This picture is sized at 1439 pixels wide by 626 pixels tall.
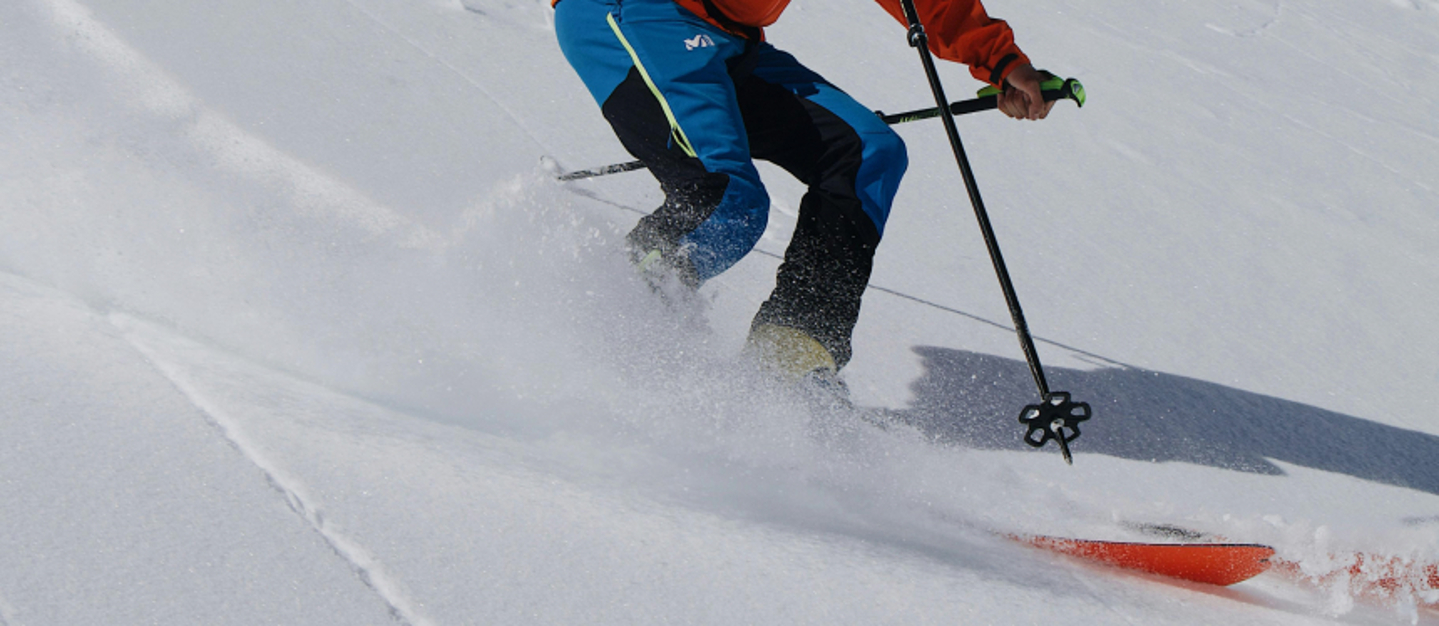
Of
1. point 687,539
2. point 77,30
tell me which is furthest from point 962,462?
point 77,30

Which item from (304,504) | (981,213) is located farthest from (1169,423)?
(304,504)

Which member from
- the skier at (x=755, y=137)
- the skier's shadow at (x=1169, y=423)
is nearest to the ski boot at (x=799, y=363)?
the skier at (x=755, y=137)

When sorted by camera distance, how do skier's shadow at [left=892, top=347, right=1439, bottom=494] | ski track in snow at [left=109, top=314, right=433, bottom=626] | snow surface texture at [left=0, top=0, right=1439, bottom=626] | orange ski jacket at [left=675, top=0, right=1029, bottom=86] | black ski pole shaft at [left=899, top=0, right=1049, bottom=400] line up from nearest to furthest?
ski track in snow at [left=109, top=314, right=433, bottom=626] → snow surface texture at [left=0, top=0, right=1439, bottom=626] → black ski pole shaft at [left=899, top=0, right=1049, bottom=400] → orange ski jacket at [left=675, top=0, right=1029, bottom=86] → skier's shadow at [left=892, top=347, right=1439, bottom=494]

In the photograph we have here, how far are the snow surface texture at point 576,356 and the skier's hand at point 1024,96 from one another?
76 centimetres

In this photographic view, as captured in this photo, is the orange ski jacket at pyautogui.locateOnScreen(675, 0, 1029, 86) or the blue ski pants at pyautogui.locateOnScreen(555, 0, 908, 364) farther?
the orange ski jacket at pyautogui.locateOnScreen(675, 0, 1029, 86)

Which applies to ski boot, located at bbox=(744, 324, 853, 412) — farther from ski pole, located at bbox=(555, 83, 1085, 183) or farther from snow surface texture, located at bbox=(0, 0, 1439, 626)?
ski pole, located at bbox=(555, 83, 1085, 183)

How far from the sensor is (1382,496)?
2521mm

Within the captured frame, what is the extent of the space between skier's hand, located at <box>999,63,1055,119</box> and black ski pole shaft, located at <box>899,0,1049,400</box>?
17 cm

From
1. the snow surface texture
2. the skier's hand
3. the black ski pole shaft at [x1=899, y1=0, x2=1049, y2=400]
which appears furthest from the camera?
the skier's hand

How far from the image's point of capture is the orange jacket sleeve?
99.7 inches

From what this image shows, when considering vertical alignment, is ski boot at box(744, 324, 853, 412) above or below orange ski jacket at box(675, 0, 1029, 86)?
below

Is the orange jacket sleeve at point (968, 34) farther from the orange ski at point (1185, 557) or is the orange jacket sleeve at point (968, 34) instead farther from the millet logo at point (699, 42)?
the orange ski at point (1185, 557)

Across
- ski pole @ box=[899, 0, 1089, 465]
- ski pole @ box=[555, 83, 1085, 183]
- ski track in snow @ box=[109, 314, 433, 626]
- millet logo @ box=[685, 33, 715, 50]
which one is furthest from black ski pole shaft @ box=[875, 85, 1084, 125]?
ski track in snow @ box=[109, 314, 433, 626]

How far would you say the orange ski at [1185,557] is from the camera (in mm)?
1853
